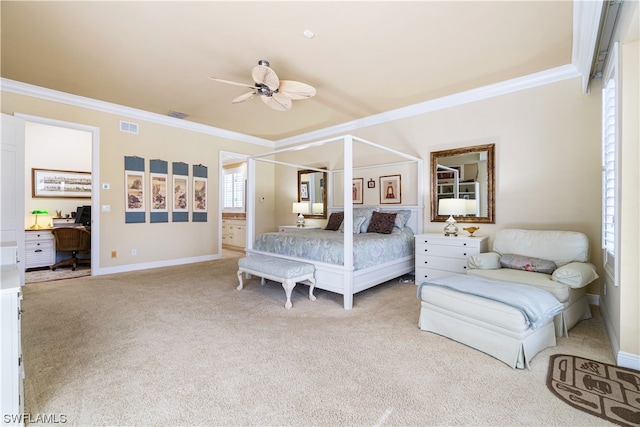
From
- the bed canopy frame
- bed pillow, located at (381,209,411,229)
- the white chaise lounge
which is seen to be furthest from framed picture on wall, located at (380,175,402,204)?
the white chaise lounge

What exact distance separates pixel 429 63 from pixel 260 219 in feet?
16.1

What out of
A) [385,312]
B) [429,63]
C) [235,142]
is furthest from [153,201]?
[429,63]

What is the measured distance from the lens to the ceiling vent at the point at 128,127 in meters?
4.93

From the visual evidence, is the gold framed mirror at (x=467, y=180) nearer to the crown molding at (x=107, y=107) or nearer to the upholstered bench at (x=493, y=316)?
the upholstered bench at (x=493, y=316)

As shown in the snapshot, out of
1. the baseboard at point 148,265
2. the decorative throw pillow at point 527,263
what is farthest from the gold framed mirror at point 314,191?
the decorative throw pillow at point 527,263

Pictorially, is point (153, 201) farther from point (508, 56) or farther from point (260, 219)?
point (508, 56)

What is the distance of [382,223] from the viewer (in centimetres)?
452

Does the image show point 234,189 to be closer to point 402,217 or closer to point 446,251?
point 402,217

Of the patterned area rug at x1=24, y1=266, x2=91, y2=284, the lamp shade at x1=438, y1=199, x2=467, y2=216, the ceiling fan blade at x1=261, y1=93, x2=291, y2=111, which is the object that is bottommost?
the patterned area rug at x1=24, y1=266, x2=91, y2=284

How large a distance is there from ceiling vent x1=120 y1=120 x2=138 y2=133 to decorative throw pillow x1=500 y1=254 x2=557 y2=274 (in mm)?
5805

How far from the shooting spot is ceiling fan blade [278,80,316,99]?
10.7ft

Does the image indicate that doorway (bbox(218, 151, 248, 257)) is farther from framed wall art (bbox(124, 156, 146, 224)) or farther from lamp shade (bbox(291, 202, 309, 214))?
framed wall art (bbox(124, 156, 146, 224))

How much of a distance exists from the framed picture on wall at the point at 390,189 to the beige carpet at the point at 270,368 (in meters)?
2.26

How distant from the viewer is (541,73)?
355cm
